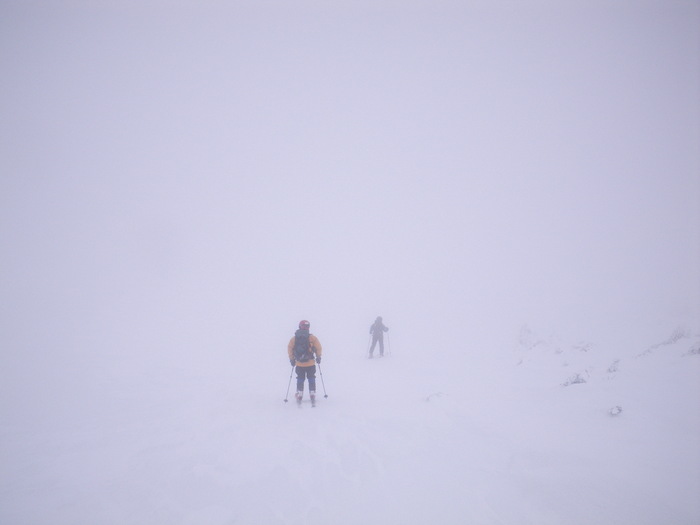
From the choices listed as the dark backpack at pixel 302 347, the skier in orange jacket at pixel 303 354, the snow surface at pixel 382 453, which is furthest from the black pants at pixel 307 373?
the snow surface at pixel 382 453

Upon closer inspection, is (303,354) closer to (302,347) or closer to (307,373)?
(302,347)

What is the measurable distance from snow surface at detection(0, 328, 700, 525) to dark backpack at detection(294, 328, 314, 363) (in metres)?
1.39

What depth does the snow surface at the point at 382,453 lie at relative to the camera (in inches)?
177

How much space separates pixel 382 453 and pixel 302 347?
3.69 metres

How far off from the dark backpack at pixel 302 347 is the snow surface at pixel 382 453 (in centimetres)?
139

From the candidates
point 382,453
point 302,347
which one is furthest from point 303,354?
point 382,453

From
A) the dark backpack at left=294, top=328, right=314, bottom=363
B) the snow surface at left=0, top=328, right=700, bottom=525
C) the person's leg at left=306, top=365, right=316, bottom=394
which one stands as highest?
the dark backpack at left=294, top=328, right=314, bottom=363

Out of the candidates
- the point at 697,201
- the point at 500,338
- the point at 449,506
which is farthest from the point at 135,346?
the point at 697,201

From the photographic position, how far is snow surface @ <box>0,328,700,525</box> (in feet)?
14.8

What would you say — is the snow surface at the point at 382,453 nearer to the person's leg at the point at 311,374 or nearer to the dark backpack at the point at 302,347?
the person's leg at the point at 311,374

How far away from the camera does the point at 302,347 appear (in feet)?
29.3

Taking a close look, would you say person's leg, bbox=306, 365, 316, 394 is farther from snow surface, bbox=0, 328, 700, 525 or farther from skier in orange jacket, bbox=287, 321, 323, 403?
snow surface, bbox=0, 328, 700, 525

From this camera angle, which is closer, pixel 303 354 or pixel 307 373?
pixel 303 354

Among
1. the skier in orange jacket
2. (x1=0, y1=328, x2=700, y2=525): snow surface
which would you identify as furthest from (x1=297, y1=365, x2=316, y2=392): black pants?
(x1=0, y1=328, x2=700, y2=525): snow surface
